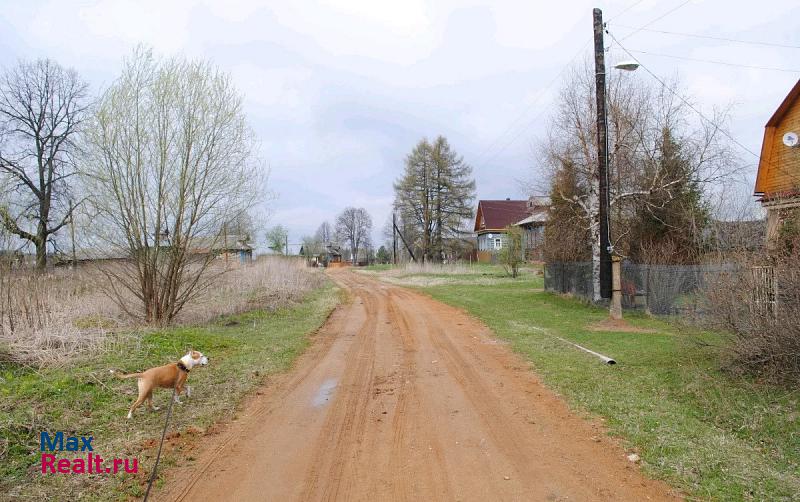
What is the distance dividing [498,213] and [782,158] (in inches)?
1863

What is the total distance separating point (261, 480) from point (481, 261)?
181ft

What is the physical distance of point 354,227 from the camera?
105500 millimetres

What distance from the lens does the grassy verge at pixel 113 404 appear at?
4.26 metres

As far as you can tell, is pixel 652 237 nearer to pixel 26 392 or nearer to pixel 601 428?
pixel 601 428

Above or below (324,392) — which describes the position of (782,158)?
above

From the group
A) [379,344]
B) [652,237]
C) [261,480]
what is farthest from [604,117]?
[261,480]

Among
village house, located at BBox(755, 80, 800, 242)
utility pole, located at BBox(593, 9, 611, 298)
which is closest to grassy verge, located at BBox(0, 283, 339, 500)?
utility pole, located at BBox(593, 9, 611, 298)

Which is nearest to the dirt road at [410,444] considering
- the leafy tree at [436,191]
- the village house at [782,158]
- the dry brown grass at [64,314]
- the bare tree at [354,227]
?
the dry brown grass at [64,314]

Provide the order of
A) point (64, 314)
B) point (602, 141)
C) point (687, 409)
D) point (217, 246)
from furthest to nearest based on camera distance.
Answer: point (217, 246), point (602, 141), point (64, 314), point (687, 409)

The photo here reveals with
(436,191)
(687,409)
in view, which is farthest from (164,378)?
(436,191)

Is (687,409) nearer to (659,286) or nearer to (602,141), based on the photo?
(602,141)

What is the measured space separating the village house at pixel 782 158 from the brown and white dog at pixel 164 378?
667 inches

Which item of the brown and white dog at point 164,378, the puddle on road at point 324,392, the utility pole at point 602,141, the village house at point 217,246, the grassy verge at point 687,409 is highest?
the utility pole at point 602,141

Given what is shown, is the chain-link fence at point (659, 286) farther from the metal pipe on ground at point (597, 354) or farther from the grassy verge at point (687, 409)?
the metal pipe on ground at point (597, 354)
